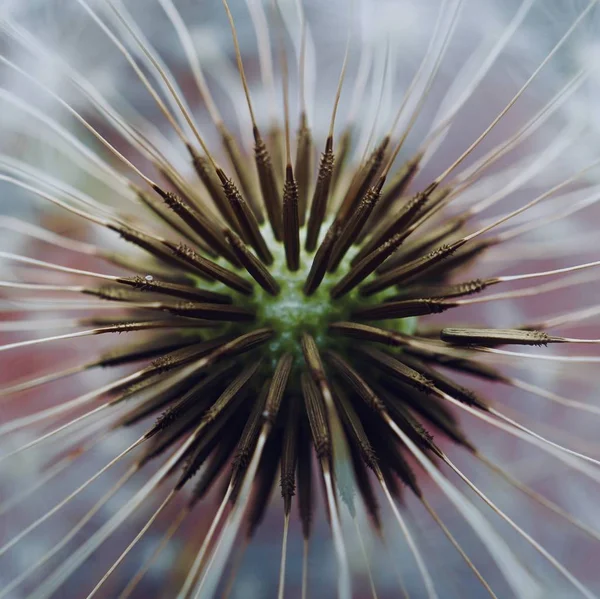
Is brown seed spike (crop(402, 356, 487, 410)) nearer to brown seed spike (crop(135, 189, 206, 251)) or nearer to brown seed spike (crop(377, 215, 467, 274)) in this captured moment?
brown seed spike (crop(377, 215, 467, 274))

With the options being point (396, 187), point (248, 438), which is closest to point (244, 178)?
point (396, 187)

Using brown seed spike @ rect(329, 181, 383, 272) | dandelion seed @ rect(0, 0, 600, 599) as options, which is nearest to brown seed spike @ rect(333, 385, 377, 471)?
dandelion seed @ rect(0, 0, 600, 599)

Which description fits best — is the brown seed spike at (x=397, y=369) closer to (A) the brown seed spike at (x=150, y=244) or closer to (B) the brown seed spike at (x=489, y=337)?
(B) the brown seed spike at (x=489, y=337)

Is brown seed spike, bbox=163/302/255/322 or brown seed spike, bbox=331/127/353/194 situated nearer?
brown seed spike, bbox=163/302/255/322

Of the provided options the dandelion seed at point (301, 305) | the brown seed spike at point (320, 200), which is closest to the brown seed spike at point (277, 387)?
the dandelion seed at point (301, 305)

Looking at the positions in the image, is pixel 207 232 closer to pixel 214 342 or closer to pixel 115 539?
pixel 214 342

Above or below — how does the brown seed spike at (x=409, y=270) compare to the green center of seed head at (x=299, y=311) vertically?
above
